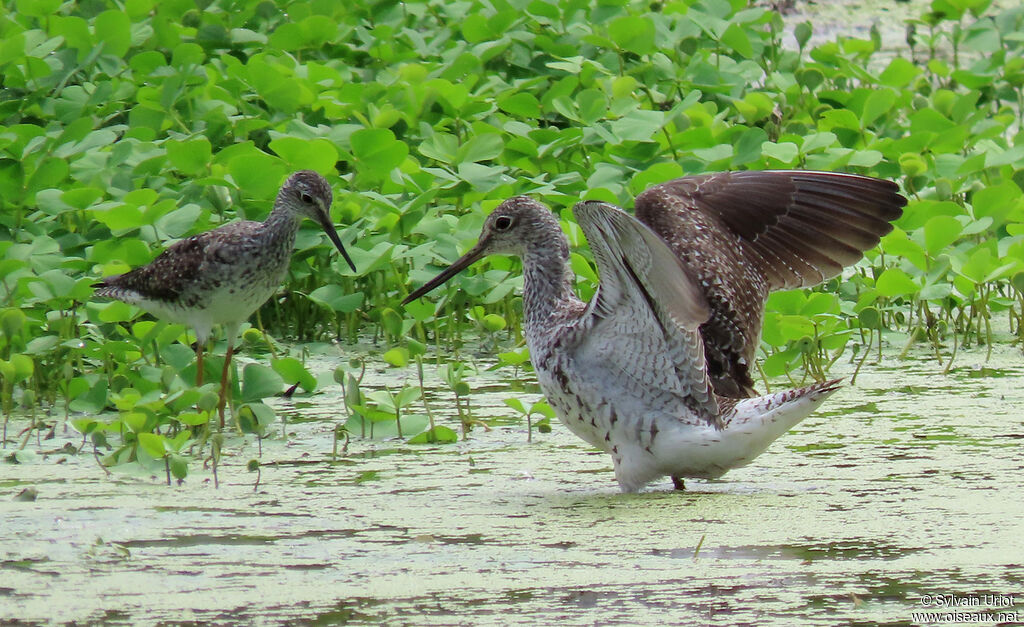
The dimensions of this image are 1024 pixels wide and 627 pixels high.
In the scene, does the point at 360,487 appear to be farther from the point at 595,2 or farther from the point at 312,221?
the point at 595,2

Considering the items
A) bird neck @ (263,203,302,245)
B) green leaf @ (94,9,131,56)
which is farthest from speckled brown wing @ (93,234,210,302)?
green leaf @ (94,9,131,56)

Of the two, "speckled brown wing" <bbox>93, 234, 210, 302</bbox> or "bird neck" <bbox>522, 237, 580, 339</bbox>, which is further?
"speckled brown wing" <bbox>93, 234, 210, 302</bbox>

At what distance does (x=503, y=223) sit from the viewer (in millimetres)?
5430

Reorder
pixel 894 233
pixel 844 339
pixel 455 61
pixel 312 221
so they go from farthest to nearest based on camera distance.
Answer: pixel 455 61
pixel 312 221
pixel 894 233
pixel 844 339

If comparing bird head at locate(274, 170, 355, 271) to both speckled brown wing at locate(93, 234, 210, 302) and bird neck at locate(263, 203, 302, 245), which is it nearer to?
bird neck at locate(263, 203, 302, 245)

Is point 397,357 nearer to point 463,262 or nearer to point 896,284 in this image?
point 463,262

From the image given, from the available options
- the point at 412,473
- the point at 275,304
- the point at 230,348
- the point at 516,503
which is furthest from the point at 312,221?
the point at 516,503

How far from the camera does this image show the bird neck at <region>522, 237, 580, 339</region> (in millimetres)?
5113

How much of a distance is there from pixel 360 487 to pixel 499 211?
3.52 ft

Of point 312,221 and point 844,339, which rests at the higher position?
point 312,221

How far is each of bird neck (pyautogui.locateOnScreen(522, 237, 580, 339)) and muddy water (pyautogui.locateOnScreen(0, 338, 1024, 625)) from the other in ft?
1.49

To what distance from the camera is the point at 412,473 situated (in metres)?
5.06

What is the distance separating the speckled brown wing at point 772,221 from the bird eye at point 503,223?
0.41 m

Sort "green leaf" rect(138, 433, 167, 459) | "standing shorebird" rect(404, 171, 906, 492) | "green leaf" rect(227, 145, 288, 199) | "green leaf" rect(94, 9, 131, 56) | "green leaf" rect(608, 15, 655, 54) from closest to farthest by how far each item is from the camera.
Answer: "standing shorebird" rect(404, 171, 906, 492)
"green leaf" rect(138, 433, 167, 459)
"green leaf" rect(227, 145, 288, 199)
"green leaf" rect(94, 9, 131, 56)
"green leaf" rect(608, 15, 655, 54)
